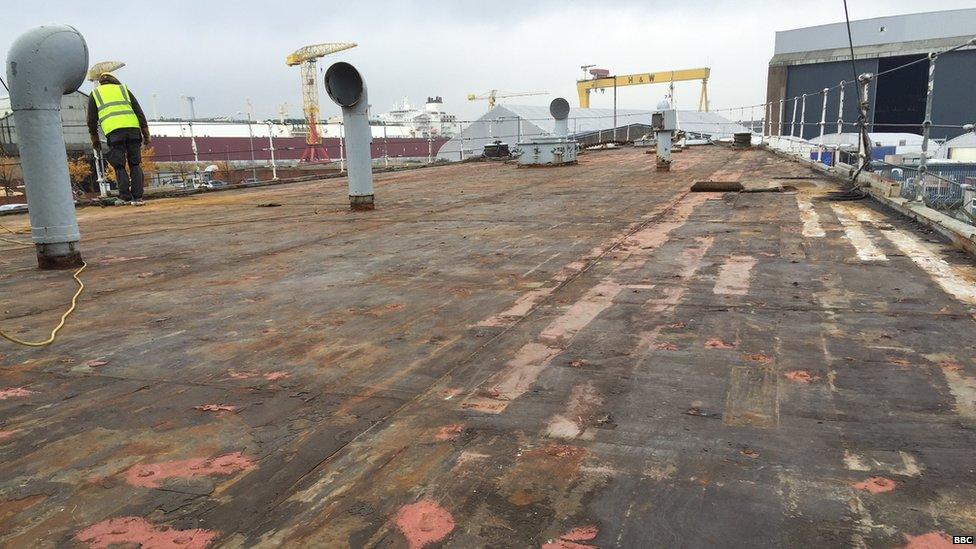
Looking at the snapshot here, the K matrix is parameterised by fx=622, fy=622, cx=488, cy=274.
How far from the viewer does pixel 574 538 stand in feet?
4.53

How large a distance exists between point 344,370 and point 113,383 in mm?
838

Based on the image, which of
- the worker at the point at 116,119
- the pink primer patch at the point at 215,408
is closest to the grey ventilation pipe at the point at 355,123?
the worker at the point at 116,119

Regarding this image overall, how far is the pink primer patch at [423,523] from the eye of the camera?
1.40 meters

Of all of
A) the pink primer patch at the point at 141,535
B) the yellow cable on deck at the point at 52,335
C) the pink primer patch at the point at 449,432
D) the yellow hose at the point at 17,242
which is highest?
the yellow hose at the point at 17,242

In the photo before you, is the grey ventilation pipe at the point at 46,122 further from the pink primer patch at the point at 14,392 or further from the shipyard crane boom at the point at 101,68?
the shipyard crane boom at the point at 101,68

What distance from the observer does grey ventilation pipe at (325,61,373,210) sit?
23.9 ft

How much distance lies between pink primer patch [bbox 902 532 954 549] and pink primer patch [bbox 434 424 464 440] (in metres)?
1.12

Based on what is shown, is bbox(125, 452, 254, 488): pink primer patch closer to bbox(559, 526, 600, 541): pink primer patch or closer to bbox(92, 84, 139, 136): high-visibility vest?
bbox(559, 526, 600, 541): pink primer patch

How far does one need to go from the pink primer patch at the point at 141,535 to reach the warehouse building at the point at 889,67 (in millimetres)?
43369

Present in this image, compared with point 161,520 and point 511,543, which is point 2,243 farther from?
point 511,543

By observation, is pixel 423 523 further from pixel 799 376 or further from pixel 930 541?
pixel 799 376

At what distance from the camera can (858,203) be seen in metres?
6.75

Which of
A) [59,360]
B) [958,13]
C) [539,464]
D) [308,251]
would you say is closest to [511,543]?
[539,464]

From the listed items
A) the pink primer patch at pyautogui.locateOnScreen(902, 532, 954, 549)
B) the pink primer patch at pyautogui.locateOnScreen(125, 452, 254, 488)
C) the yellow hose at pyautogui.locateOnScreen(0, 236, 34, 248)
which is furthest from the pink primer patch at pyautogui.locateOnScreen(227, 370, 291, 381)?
the yellow hose at pyautogui.locateOnScreen(0, 236, 34, 248)
